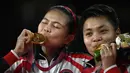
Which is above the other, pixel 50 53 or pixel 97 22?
pixel 97 22

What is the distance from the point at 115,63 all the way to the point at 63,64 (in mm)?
338

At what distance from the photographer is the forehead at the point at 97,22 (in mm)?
1227

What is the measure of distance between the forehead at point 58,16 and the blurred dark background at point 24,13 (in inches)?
17.2

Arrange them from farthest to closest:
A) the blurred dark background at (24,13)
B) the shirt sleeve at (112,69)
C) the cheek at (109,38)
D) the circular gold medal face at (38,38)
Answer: the blurred dark background at (24,13)
the circular gold medal face at (38,38)
the cheek at (109,38)
the shirt sleeve at (112,69)

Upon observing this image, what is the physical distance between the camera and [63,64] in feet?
4.54

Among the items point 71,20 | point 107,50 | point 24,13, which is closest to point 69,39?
point 71,20

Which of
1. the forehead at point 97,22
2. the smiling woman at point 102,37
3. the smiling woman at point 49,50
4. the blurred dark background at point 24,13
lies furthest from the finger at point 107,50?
the blurred dark background at point 24,13

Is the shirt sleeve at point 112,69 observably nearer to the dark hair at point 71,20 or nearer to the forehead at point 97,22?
the forehead at point 97,22

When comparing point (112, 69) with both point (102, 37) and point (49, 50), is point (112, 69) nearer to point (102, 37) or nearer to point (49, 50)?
point (102, 37)

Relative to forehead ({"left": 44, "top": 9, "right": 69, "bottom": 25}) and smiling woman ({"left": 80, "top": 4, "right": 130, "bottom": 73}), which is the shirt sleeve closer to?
smiling woman ({"left": 80, "top": 4, "right": 130, "bottom": 73})

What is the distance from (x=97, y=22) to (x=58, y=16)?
221 millimetres

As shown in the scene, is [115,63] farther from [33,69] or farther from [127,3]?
[127,3]

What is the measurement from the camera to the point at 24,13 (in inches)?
76.7

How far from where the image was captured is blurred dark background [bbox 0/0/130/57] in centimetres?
186
